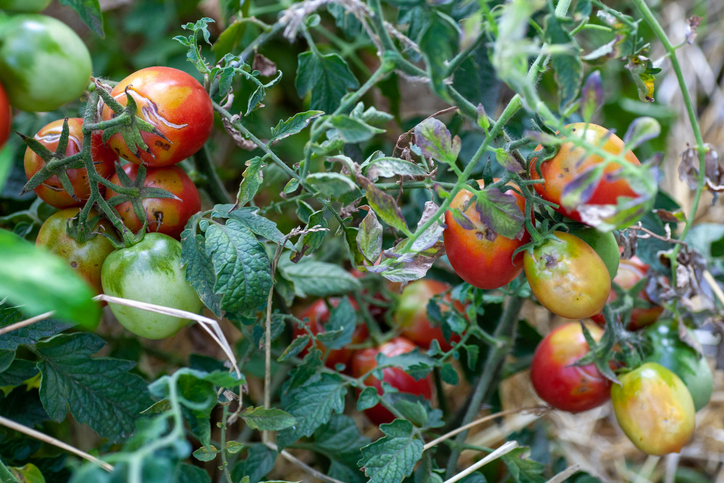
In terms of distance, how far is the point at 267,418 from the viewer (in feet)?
1.84

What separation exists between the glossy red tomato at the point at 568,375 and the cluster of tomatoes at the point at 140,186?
47 cm

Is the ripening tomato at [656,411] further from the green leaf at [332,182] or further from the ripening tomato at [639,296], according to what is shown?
the green leaf at [332,182]

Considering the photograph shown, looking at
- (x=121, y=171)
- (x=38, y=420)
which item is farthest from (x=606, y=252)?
(x=38, y=420)

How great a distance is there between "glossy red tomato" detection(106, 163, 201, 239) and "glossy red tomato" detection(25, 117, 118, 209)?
23 mm

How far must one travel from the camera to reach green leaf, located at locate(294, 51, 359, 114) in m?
0.71

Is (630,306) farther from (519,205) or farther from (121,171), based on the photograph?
(121,171)

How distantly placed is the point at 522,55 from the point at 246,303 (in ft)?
1.09

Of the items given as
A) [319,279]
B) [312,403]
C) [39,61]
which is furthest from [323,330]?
[39,61]

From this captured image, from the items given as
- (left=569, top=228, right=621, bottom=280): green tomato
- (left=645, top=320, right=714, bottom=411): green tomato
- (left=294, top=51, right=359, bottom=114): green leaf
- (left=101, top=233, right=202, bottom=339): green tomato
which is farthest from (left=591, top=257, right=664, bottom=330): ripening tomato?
(left=101, top=233, right=202, bottom=339): green tomato

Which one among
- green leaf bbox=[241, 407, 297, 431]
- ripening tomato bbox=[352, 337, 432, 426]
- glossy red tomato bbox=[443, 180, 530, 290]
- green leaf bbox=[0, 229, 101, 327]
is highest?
green leaf bbox=[0, 229, 101, 327]

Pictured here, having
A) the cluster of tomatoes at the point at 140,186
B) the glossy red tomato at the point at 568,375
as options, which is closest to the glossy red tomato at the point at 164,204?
the cluster of tomatoes at the point at 140,186

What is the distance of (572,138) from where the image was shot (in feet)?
1.29

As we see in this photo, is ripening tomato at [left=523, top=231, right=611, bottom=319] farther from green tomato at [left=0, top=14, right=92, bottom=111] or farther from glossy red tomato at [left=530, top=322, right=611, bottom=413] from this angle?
green tomato at [left=0, top=14, right=92, bottom=111]

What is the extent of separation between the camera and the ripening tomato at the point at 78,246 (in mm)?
549
